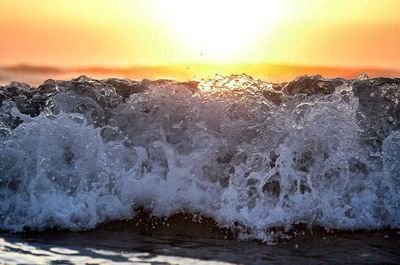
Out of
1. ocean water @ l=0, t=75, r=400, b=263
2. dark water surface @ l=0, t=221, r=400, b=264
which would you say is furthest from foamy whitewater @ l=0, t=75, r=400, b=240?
dark water surface @ l=0, t=221, r=400, b=264

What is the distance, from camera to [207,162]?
888 centimetres

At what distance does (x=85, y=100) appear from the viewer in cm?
1048

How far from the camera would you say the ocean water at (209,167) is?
788cm

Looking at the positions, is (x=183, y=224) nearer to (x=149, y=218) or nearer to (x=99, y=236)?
(x=149, y=218)

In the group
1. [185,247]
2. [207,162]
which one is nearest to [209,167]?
[207,162]

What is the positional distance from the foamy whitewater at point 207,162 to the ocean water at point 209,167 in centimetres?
1

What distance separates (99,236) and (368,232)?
2761 millimetres

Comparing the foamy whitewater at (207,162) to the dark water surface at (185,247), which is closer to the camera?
the dark water surface at (185,247)

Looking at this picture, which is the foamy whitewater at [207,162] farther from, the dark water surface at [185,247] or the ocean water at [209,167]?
the dark water surface at [185,247]

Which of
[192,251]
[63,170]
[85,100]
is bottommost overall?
[192,251]

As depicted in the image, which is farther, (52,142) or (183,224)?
(52,142)

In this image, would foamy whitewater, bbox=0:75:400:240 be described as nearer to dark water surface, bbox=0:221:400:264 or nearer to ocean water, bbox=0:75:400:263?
ocean water, bbox=0:75:400:263

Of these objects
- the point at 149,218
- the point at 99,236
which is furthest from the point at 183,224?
the point at 99,236

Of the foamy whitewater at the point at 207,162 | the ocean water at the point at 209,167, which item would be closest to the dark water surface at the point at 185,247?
the ocean water at the point at 209,167
